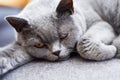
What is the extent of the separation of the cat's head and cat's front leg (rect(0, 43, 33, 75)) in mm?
45

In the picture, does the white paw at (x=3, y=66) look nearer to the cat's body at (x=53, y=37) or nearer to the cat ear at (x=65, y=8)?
the cat's body at (x=53, y=37)

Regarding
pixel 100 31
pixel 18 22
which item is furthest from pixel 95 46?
pixel 18 22

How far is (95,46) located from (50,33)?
19 cm

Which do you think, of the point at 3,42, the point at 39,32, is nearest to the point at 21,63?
the point at 39,32

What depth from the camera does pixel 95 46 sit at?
102 centimetres

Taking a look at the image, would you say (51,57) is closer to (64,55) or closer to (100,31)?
(64,55)

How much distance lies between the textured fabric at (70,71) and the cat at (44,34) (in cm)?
3

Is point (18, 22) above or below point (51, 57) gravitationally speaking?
above

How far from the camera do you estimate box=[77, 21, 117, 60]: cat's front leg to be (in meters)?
1.02

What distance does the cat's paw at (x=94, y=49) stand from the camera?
1015mm

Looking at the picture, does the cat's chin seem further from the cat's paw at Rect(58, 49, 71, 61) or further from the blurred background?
the blurred background

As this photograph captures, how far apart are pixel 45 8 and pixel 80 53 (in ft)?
0.82

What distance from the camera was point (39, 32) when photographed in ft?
3.36

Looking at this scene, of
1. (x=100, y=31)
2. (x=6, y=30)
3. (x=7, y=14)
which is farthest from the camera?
(x=7, y=14)
